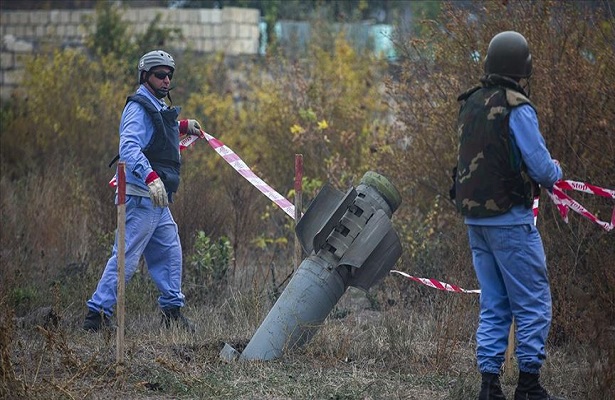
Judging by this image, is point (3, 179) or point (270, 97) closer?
point (3, 179)

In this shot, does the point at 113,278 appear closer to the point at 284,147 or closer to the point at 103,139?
the point at 284,147

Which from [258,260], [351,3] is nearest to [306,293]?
[258,260]

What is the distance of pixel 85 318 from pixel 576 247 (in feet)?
11.1

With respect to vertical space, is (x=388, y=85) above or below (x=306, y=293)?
above

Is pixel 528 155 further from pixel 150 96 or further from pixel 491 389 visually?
pixel 150 96

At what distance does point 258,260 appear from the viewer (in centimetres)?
975

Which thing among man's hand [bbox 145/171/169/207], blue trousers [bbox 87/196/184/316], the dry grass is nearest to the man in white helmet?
blue trousers [bbox 87/196/184/316]

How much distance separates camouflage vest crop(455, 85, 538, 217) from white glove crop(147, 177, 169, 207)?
215 centimetres

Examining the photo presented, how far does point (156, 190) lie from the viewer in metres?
6.98

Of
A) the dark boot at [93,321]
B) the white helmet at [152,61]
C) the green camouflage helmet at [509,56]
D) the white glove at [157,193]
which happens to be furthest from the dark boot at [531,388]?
the white helmet at [152,61]

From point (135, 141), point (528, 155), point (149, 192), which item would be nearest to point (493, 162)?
point (528, 155)

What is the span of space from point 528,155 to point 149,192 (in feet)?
8.83

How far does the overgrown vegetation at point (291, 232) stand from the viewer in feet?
20.3

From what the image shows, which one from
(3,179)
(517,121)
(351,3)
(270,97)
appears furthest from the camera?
(351,3)
